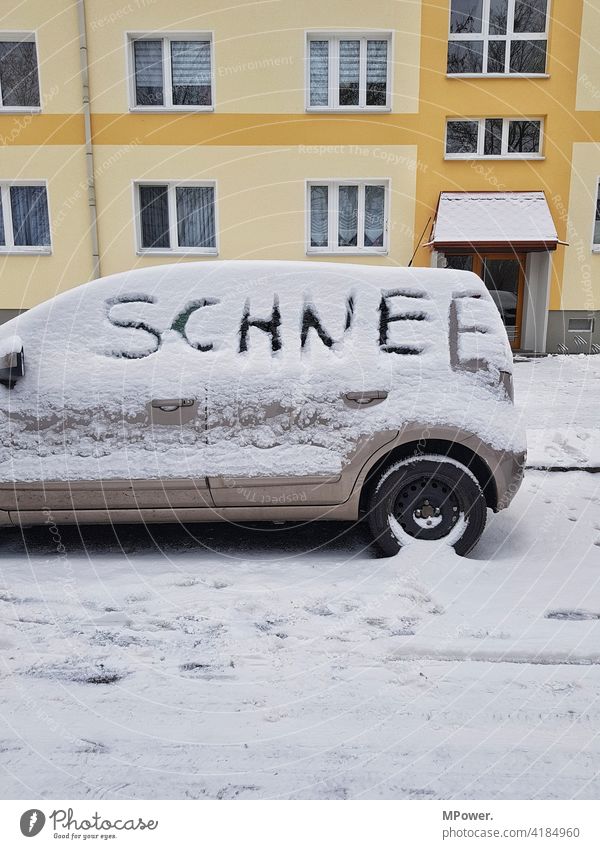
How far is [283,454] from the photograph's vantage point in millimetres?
4082

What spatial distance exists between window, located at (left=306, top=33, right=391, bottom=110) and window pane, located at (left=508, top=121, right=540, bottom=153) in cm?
291

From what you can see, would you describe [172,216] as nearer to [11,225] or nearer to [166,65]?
[166,65]

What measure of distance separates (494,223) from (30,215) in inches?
408

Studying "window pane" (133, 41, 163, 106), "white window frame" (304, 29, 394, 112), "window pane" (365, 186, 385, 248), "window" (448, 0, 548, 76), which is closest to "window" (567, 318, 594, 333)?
"window pane" (365, 186, 385, 248)

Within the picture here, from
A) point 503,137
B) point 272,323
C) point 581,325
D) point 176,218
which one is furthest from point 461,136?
point 272,323

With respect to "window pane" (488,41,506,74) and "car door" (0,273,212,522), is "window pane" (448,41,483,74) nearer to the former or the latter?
"window pane" (488,41,506,74)

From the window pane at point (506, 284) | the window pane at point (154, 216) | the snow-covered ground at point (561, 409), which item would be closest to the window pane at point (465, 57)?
the window pane at point (506, 284)

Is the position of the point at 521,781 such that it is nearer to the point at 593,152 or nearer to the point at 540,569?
the point at 540,569

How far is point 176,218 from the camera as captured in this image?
14.4 metres

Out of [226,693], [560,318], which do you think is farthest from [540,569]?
[560,318]

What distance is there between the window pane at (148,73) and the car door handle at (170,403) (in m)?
12.4

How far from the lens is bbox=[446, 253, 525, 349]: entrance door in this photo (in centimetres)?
1446

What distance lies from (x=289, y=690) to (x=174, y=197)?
43.8 feet

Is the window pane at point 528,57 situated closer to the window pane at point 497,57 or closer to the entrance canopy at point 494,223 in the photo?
the window pane at point 497,57
